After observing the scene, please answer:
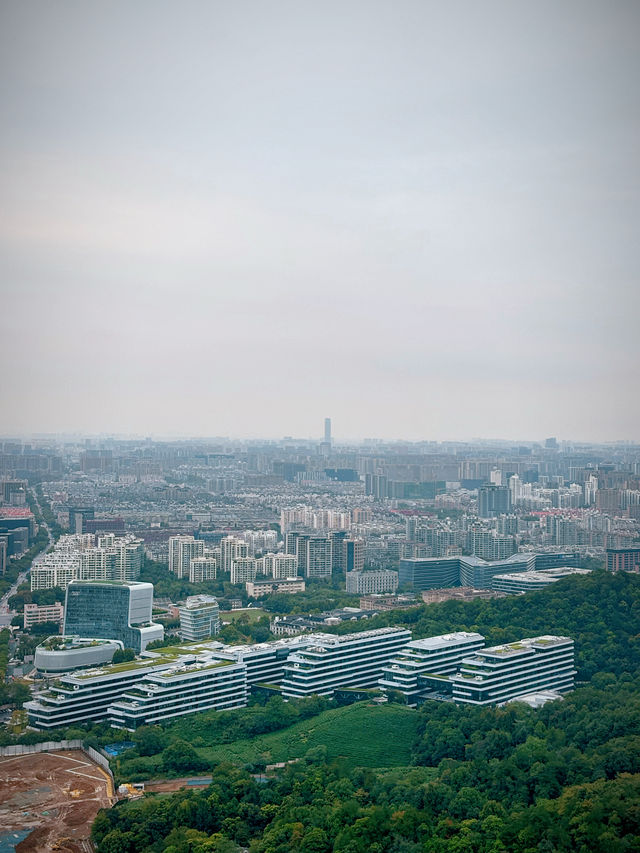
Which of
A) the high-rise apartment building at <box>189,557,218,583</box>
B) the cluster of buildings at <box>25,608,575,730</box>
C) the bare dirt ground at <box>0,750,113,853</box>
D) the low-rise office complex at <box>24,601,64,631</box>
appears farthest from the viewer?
the high-rise apartment building at <box>189,557,218,583</box>

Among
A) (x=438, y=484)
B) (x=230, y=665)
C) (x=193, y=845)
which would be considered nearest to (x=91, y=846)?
(x=193, y=845)

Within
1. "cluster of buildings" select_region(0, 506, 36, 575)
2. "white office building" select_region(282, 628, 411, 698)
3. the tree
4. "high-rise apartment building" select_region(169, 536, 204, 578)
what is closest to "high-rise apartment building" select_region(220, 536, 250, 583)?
"high-rise apartment building" select_region(169, 536, 204, 578)

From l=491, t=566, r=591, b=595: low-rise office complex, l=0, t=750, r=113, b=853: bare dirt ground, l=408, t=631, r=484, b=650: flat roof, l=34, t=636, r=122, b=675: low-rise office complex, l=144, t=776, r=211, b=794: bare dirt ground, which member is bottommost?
l=0, t=750, r=113, b=853: bare dirt ground

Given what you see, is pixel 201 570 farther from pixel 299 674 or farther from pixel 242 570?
pixel 299 674

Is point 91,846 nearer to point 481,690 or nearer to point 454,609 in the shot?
point 481,690

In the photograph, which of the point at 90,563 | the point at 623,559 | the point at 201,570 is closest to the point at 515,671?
the point at 623,559

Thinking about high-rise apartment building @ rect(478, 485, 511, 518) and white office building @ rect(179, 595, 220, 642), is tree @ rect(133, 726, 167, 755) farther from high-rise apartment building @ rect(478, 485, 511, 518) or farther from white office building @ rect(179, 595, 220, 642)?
high-rise apartment building @ rect(478, 485, 511, 518)

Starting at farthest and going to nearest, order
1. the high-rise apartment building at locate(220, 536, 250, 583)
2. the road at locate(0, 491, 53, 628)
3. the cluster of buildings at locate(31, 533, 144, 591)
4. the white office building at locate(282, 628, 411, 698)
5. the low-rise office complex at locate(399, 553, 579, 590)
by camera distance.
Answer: the high-rise apartment building at locate(220, 536, 250, 583) → the low-rise office complex at locate(399, 553, 579, 590) → the cluster of buildings at locate(31, 533, 144, 591) → the road at locate(0, 491, 53, 628) → the white office building at locate(282, 628, 411, 698)
